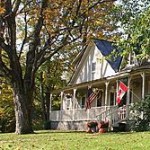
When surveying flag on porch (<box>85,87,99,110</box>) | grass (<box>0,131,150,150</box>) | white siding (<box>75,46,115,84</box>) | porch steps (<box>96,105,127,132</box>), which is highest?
white siding (<box>75,46,115,84</box>)

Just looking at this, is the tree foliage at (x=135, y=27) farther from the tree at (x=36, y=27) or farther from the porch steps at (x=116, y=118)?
the porch steps at (x=116, y=118)

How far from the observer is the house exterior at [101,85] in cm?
2983

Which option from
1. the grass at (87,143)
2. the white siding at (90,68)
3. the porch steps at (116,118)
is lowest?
the grass at (87,143)

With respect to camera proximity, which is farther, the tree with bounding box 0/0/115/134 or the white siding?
the white siding

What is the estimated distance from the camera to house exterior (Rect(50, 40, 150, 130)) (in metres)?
29.8

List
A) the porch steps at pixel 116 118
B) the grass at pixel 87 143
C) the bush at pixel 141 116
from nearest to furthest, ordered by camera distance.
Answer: the grass at pixel 87 143 < the bush at pixel 141 116 < the porch steps at pixel 116 118

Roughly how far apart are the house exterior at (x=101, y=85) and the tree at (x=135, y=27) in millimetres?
8371

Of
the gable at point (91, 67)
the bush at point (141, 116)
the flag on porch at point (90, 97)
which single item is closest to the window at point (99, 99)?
the flag on porch at point (90, 97)

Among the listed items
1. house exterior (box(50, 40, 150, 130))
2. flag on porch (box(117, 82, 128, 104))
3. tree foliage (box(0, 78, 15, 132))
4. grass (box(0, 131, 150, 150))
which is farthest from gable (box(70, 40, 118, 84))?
grass (box(0, 131, 150, 150))

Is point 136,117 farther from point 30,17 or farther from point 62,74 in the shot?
point 62,74

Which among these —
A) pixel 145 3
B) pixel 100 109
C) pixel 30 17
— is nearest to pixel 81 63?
pixel 100 109

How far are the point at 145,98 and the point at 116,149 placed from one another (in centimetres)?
1471

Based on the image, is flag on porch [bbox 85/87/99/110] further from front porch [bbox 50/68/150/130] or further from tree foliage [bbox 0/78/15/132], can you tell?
tree foliage [bbox 0/78/15/132]

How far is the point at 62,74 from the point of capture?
53.0 m
